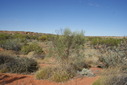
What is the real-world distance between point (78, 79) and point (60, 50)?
9.69ft

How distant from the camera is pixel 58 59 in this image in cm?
984

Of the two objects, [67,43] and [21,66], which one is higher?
[67,43]

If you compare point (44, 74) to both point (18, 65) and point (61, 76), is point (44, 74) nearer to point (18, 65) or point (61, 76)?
point (61, 76)

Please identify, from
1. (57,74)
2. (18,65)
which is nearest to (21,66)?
(18,65)

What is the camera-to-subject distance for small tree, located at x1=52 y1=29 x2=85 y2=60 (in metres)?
9.94

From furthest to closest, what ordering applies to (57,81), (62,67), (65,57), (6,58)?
1. (6,58)
2. (65,57)
3. (62,67)
4. (57,81)

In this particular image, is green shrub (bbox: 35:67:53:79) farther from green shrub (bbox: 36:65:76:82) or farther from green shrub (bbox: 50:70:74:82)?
green shrub (bbox: 50:70:74:82)

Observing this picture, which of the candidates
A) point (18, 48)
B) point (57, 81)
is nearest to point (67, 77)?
point (57, 81)

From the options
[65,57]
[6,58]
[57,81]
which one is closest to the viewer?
[57,81]

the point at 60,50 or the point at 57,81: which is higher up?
the point at 60,50

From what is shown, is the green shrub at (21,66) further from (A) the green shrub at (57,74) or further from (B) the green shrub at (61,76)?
(B) the green shrub at (61,76)

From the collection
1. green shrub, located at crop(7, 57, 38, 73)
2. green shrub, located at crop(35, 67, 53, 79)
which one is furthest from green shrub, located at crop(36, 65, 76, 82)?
green shrub, located at crop(7, 57, 38, 73)

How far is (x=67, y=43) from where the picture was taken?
1016 cm

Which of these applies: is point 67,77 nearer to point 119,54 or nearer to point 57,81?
point 57,81
